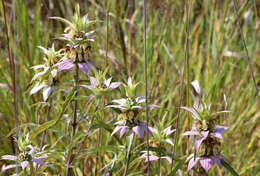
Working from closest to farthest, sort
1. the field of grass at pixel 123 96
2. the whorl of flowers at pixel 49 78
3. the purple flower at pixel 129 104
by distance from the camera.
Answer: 1. the purple flower at pixel 129 104
2. the whorl of flowers at pixel 49 78
3. the field of grass at pixel 123 96

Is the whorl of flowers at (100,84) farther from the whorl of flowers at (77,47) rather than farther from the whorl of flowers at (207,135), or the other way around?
the whorl of flowers at (207,135)

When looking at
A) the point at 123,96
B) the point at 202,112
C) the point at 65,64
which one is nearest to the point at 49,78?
the point at 65,64

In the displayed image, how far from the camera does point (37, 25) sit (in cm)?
185

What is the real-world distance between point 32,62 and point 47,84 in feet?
2.50

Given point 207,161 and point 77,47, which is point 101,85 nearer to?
point 77,47

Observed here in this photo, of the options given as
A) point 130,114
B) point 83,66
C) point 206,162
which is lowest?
point 206,162

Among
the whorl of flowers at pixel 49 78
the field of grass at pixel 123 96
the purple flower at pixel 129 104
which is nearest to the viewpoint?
the purple flower at pixel 129 104

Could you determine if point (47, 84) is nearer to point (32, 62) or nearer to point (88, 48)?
point (88, 48)

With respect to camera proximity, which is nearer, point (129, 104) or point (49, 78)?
point (129, 104)

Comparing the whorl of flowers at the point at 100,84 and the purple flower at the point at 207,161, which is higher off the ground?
the whorl of flowers at the point at 100,84

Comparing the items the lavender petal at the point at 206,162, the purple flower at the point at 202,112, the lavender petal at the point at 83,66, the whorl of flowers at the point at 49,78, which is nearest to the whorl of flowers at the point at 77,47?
the lavender petal at the point at 83,66

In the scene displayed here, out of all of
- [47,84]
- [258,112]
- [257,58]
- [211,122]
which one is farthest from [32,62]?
[257,58]

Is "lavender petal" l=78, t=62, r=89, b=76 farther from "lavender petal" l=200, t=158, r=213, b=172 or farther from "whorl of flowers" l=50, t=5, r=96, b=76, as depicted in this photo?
"lavender petal" l=200, t=158, r=213, b=172

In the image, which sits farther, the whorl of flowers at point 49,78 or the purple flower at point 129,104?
the whorl of flowers at point 49,78
